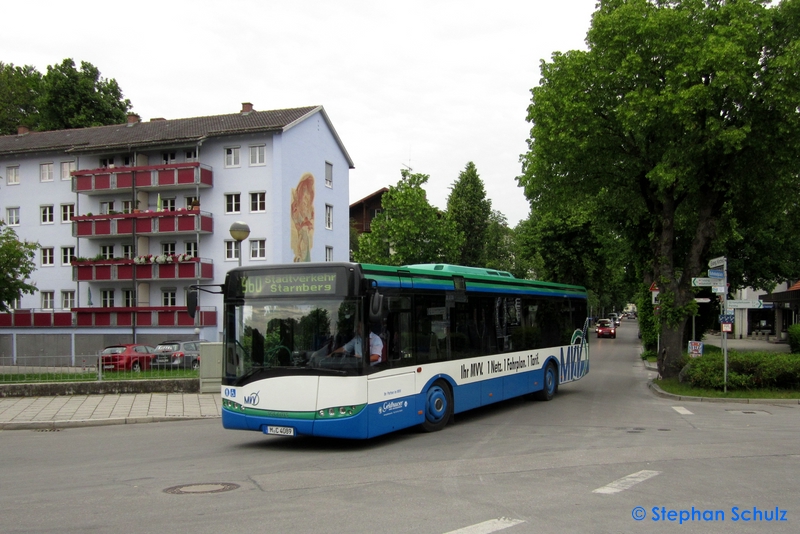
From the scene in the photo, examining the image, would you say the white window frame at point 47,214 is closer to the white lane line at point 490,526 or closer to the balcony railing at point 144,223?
the balcony railing at point 144,223

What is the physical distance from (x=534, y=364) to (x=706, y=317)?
1057 inches

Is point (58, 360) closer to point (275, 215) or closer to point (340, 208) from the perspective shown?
point (275, 215)

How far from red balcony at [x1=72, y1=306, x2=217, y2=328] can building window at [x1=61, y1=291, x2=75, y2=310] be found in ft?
8.56

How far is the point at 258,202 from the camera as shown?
4519 centimetres

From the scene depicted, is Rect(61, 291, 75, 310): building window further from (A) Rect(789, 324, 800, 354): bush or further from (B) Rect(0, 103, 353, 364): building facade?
(A) Rect(789, 324, 800, 354): bush

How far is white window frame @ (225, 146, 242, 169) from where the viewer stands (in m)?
45.6

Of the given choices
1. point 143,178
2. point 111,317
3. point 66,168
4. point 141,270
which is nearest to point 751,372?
point 141,270

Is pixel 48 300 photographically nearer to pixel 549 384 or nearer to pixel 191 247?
pixel 191 247

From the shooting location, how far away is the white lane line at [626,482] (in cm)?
813

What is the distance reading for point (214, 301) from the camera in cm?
4566

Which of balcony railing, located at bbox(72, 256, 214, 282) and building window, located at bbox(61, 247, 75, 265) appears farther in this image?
building window, located at bbox(61, 247, 75, 265)

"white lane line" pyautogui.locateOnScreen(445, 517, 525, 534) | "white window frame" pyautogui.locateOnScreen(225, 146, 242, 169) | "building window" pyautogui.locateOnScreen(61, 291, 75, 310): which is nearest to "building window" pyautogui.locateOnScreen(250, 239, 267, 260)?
"white window frame" pyautogui.locateOnScreen(225, 146, 242, 169)

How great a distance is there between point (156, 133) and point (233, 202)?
7.93 m

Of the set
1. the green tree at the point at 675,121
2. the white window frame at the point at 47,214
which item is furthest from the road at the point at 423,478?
the white window frame at the point at 47,214
